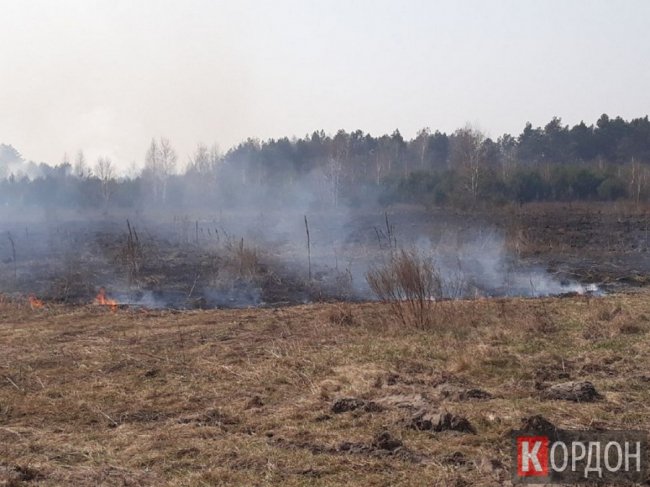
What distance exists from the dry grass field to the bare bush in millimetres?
304

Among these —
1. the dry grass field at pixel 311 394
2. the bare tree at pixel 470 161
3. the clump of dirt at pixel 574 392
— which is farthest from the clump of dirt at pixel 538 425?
the bare tree at pixel 470 161

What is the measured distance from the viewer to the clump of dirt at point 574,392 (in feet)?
19.1

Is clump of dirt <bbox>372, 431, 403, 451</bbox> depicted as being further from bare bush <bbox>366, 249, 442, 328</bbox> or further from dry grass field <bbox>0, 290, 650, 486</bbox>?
bare bush <bbox>366, 249, 442, 328</bbox>

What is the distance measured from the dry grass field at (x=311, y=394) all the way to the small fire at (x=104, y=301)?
2956mm

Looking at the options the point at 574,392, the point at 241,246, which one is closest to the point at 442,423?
the point at 574,392

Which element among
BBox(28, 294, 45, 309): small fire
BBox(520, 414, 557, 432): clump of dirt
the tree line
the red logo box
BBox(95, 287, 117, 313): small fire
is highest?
the tree line

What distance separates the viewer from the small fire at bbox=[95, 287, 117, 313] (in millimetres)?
14344

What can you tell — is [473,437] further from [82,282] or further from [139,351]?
[82,282]

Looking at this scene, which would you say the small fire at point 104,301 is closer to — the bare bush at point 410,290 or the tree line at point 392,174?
the bare bush at point 410,290

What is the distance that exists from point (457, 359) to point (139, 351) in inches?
199

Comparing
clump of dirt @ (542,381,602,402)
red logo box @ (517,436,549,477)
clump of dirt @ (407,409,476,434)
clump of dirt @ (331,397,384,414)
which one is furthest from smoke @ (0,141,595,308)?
red logo box @ (517,436,549,477)

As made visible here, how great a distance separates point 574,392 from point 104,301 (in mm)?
13019

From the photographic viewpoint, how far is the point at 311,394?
6.48m

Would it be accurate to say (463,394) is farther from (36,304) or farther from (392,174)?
(392,174)
